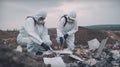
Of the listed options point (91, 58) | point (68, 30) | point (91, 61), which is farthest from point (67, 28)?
point (91, 61)

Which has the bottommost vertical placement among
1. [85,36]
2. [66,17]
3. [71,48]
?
[85,36]

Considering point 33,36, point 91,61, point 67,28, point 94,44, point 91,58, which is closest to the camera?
point 91,61

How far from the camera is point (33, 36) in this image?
15164mm

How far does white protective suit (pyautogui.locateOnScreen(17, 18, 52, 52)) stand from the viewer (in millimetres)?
15086

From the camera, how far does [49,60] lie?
41.8 feet

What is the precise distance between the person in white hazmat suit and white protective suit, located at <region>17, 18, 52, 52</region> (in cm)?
189

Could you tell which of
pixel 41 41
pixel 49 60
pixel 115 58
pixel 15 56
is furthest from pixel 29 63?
pixel 115 58

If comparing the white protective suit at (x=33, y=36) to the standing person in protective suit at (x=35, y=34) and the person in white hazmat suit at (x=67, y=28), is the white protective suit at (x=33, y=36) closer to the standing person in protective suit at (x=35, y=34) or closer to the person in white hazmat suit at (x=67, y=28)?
the standing person in protective suit at (x=35, y=34)

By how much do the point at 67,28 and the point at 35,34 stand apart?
9.94ft

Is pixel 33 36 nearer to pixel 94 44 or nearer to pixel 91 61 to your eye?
pixel 91 61

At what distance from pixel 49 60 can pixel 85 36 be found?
1914 cm

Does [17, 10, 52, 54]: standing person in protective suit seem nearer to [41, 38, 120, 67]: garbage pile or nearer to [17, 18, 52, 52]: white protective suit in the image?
[17, 18, 52, 52]: white protective suit

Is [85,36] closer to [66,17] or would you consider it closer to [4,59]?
[66,17]

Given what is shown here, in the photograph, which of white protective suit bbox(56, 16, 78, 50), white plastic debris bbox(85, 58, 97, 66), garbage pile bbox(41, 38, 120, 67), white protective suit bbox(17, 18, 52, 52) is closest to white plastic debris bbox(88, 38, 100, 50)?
garbage pile bbox(41, 38, 120, 67)
